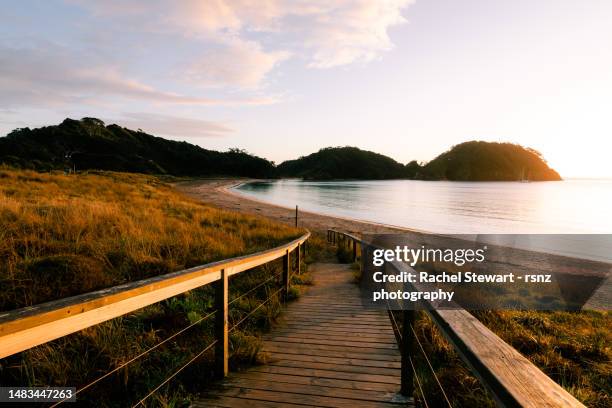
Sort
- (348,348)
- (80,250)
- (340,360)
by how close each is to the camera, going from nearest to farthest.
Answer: (340,360) → (348,348) → (80,250)

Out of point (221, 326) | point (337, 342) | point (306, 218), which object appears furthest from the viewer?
point (306, 218)

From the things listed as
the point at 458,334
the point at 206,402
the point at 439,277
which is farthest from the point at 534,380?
the point at 439,277

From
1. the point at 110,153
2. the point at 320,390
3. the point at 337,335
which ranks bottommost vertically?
the point at 337,335

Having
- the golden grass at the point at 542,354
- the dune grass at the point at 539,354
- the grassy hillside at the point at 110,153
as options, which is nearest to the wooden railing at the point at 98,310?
the dune grass at the point at 539,354

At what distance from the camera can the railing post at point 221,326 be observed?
3.42 m

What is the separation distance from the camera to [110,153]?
4237 inches

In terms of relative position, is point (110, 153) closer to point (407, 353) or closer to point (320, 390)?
point (320, 390)

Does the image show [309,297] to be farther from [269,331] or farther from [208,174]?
[208,174]

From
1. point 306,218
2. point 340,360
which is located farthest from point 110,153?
point 340,360

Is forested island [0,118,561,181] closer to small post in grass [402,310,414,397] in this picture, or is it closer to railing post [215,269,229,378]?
railing post [215,269,229,378]

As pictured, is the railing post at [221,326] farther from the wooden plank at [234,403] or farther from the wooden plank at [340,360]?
the wooden plank at [340,360]

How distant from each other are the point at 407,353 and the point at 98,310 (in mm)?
2557

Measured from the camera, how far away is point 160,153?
5969 inches

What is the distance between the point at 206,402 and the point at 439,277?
9388mm
